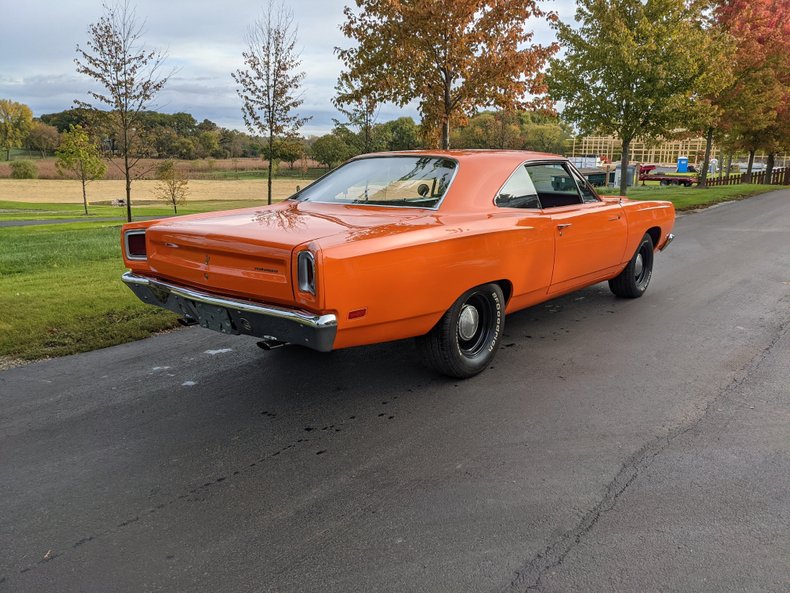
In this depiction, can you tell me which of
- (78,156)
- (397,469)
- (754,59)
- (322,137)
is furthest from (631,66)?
(78,156)

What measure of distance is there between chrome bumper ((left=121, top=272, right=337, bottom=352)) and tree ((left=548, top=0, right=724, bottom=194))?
51.3 feet

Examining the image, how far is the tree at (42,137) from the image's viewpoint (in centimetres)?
7424

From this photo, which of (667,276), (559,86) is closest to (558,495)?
(667,276)

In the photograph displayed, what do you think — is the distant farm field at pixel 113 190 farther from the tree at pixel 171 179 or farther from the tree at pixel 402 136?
the tree at pixel 402 136

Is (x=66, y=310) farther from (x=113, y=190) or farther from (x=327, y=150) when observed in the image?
(x=113, y=190)

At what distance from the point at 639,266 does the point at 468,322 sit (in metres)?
3.24

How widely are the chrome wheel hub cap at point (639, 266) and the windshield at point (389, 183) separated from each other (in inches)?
119

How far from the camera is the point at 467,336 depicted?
165 inches

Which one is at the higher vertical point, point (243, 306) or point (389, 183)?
point (389, 183)

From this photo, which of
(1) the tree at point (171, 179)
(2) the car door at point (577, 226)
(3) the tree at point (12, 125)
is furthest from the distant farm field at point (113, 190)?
(2) the car door at point (577, 226)

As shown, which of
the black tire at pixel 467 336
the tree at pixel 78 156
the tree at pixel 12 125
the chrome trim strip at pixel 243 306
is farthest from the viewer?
the tree at pixel 12 125

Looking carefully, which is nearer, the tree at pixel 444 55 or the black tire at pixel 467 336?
the black tire at pixel 467 336

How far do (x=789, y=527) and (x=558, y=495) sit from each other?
3.04ft

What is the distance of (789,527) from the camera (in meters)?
2.51
